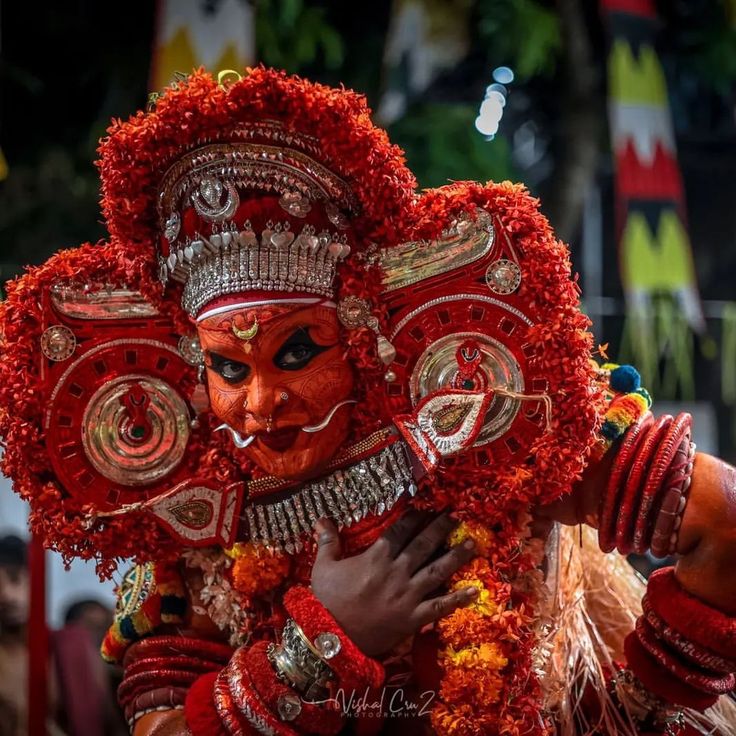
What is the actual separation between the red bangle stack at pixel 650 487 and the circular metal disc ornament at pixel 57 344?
1079 millimetres

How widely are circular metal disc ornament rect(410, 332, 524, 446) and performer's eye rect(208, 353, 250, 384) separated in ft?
1.06

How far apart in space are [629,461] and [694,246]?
368 centimetres

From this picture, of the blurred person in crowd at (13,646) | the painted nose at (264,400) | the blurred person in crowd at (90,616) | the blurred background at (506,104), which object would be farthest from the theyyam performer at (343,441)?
the blurred background at (506,104)

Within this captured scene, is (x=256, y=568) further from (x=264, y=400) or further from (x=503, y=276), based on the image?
(x=503, y=276)

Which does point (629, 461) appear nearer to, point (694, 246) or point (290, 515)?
point (290, 515)

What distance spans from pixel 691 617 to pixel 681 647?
0.07 meters

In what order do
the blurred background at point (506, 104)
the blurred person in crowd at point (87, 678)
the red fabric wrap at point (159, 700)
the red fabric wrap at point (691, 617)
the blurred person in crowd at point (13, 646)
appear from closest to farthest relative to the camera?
the red fabric wrap at point (691, 617)
the red fabric wrap at point (159, 700)
the blurred person in crowd at point (13, 646)
the blurred person in crowd at point (87, 678)
the blurred background at point (506, 104)

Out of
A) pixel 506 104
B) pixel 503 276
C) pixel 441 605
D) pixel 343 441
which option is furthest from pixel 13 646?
pixel 506 104

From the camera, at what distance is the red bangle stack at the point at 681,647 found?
1848mm

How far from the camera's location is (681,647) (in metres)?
1.89

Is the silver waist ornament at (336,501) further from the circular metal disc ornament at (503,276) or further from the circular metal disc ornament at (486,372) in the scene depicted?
the circular metal disc ornament at (503,276)

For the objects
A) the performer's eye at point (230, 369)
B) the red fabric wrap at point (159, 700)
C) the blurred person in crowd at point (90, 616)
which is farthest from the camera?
the blurred person in crowd at point (90, 616)

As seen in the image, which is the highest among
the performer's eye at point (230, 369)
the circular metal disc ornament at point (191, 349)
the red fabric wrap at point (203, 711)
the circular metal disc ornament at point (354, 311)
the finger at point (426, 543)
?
the circular metal disc ornament at point (354, 311)

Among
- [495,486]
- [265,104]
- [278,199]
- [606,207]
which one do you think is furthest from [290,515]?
[606,207]
